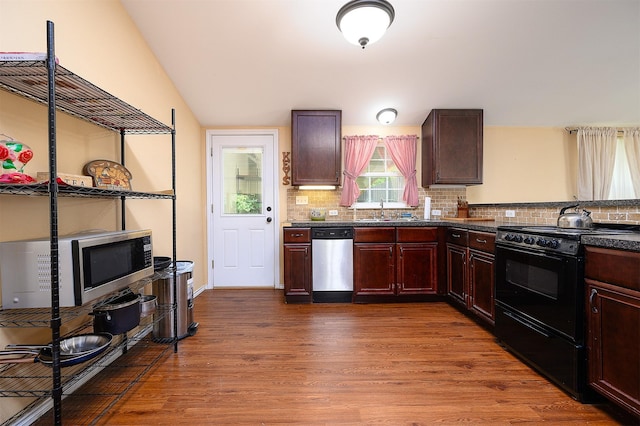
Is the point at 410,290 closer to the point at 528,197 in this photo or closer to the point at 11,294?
the point at 528,197

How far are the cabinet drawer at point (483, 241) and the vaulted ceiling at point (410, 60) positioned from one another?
1773 mm

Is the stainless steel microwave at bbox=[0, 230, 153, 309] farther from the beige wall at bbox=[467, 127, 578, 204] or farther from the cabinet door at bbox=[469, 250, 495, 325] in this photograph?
the beige wall at bbox=[467, 127, 578, 204]

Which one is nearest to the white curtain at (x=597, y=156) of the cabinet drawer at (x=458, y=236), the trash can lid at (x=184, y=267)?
the cabinet drawer at (x=458, y=236)

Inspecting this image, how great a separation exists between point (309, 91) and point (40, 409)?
11.0ft

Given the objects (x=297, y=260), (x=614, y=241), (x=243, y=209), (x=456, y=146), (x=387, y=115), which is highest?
(x=387, y=115)

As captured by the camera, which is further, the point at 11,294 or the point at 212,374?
the point at 212,374

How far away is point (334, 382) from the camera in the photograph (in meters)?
1.74

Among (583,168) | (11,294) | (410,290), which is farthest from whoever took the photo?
(583,168)

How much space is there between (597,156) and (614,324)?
3.49 meters

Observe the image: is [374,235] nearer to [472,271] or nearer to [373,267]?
[373,267]

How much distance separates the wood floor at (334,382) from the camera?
147 centimetres

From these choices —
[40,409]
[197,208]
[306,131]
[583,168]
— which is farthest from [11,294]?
[583,168]

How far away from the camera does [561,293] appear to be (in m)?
1.65

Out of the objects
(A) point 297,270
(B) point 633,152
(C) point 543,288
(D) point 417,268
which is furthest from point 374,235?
(B) point 633,152
